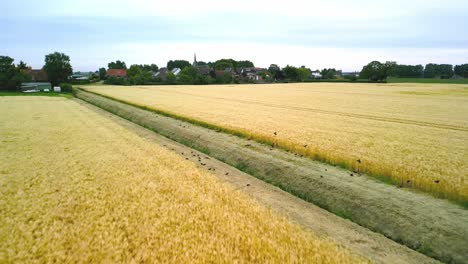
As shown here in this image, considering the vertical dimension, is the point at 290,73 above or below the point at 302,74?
above

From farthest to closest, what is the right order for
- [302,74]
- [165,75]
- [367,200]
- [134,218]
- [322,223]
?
[302,74], [165,75], [367,200], [322,223], [134,218]

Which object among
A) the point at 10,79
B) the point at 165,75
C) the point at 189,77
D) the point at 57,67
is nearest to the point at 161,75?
the point at 165,75

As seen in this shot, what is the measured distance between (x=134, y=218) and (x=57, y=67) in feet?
382

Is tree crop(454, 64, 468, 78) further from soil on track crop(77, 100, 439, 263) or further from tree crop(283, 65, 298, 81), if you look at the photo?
soil on track crop(77, 100, 439, 263)

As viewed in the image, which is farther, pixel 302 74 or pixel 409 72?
pixel 302 74

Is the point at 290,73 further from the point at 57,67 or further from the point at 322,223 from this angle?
the point at 322,223

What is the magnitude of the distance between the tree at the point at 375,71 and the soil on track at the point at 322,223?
13790 centimetres

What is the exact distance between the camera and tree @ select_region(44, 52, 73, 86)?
10419 cm

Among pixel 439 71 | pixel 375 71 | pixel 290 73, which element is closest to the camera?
pixel 375 71

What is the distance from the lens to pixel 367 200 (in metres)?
A: 8.89

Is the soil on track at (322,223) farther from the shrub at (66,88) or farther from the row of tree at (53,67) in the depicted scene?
the row of tree at (53,67)

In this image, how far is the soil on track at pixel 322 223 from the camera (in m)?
6.71

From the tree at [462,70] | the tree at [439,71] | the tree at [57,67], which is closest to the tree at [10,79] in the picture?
the tree at [57,67]

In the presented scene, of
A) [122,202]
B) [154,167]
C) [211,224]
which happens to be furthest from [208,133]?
[211,224]
